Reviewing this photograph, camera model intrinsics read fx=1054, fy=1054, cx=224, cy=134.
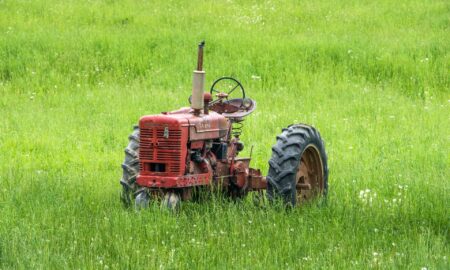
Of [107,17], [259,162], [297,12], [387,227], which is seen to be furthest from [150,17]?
[387,227]

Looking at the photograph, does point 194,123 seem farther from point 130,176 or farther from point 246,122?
point 246,122

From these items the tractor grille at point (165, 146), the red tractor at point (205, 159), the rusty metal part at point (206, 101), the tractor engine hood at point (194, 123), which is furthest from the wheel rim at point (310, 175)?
the tractor grille at point (165, 146)

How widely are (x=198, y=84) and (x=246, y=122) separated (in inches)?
239

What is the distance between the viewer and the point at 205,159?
9781 mm

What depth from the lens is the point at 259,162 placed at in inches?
504

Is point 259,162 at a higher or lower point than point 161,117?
lower

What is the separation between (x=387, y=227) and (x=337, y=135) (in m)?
5.73

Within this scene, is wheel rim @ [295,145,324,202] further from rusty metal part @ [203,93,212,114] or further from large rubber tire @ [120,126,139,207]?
large rubber tire @ [120,126,139,207]

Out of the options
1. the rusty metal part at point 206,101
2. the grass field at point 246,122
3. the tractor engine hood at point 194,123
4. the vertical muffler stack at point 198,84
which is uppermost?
the vertical muffler stack at point 198,84

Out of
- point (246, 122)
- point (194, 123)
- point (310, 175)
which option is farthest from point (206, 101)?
point (246, 122)

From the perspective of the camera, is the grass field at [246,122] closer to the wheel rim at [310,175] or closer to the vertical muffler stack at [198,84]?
the wheel rim at [310,175]

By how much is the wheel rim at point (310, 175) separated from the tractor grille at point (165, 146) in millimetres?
1484

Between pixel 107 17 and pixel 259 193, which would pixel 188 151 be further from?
pixel 107 17

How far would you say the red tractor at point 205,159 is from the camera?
368 inches
